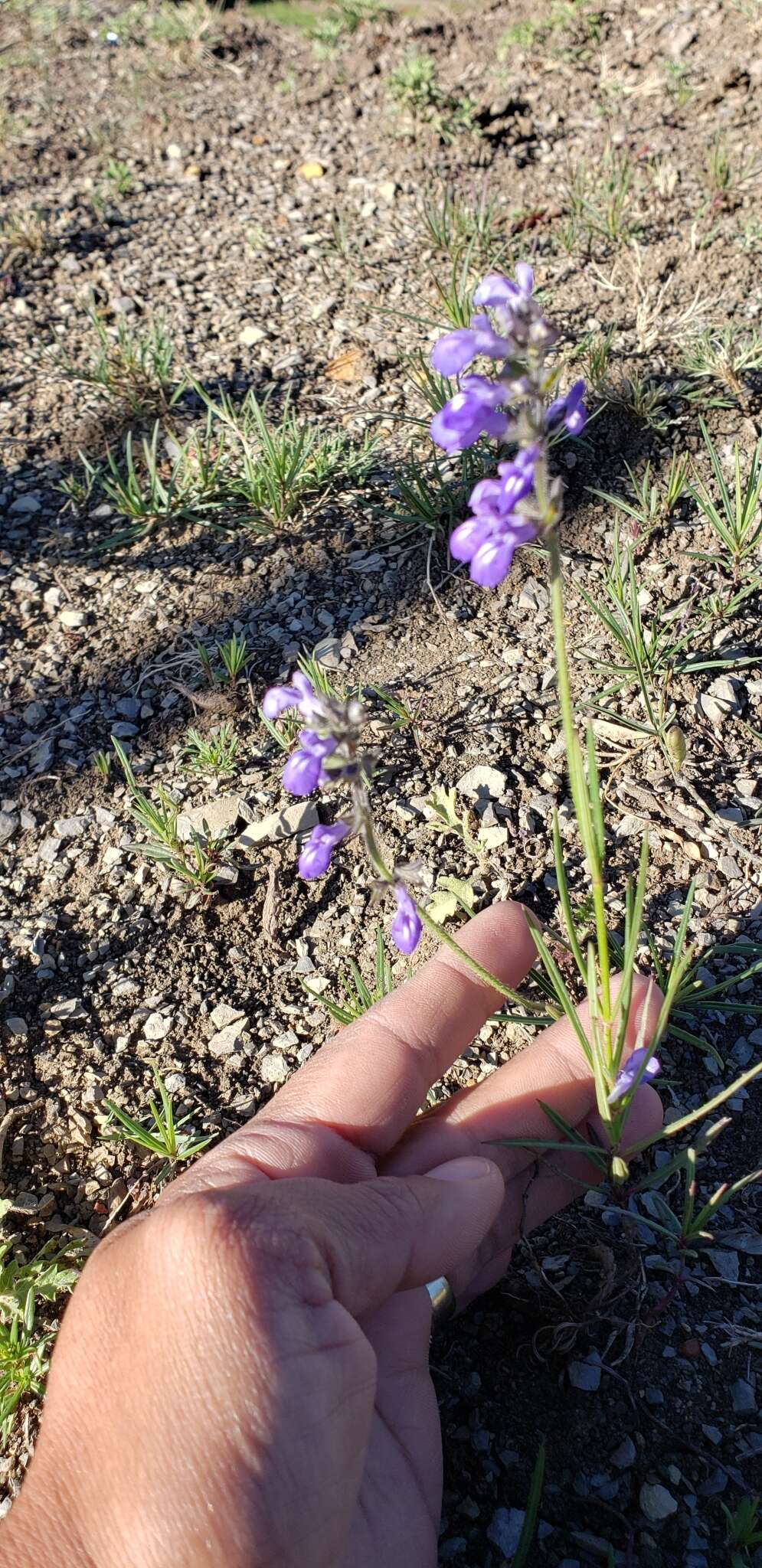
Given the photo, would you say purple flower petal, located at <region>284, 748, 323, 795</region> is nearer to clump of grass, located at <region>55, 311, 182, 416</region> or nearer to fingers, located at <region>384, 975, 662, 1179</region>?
fingers, located at <region>384, 975, 662, 1179</region>

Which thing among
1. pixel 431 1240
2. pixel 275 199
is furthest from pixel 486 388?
pixel 275 199

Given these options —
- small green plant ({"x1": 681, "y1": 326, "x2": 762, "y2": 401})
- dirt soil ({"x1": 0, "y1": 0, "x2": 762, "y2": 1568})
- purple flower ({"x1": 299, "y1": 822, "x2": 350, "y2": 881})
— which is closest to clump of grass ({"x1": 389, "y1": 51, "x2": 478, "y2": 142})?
dirt soil ({"x1": 0, "y1": 0, "x2": 762, "y2": 1568})

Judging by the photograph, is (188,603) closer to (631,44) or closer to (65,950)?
(65,950)

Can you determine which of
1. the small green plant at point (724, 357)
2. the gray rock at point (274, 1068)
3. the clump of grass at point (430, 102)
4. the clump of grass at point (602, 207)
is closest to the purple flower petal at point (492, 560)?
the gray rock at point (274, 1068)

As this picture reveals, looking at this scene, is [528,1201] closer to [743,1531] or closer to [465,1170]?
[465,1170]

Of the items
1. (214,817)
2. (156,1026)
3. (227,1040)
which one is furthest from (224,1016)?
(214,817)
